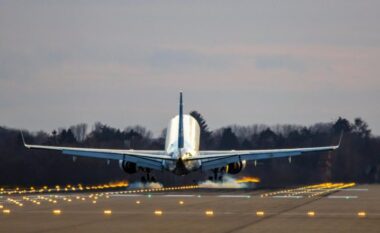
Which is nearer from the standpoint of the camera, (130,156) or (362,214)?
(362,214)

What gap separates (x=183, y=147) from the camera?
8606cm

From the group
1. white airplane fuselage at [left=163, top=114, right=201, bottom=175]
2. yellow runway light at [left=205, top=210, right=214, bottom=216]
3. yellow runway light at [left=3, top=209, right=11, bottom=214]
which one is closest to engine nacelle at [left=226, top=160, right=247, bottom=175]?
white airplane fuselage at [left=163, top=114, right=201, bottom=175]

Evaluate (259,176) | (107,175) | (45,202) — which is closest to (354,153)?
(259,176)

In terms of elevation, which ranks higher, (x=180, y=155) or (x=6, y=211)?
(x=180, y=155)

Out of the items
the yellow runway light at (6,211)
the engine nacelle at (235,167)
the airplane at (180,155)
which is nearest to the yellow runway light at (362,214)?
the yellow runway light at (6,211)

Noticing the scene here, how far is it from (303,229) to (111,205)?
798 inches

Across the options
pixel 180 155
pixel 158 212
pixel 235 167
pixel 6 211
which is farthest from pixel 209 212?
pixel 235 167

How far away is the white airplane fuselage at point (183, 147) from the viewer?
278ft

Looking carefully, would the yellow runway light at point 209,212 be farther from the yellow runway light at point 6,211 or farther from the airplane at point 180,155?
the airplane at point 180,155

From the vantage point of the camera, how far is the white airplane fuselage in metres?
84.9

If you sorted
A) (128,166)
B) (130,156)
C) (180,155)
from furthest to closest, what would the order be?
(128,166)
(130,156)
(180,155)

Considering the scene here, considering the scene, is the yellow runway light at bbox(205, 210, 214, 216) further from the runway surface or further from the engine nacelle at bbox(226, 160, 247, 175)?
Answer: the engine nacelle at bbox(226, 160, 247, 175)

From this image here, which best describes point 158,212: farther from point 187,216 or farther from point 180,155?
Answer: point 180,155

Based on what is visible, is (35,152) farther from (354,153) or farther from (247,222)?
(247,222)
